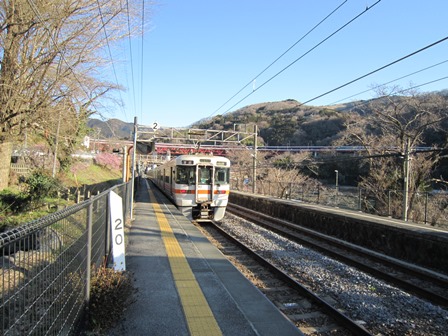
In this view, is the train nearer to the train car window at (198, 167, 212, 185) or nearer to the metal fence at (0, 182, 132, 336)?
the train car window at (198, 167, 212, 185)

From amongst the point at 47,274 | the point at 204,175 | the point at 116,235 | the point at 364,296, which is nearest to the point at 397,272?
the point at 364,296

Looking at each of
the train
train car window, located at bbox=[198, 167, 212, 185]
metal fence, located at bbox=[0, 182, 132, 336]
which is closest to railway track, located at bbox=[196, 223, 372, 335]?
metal fence, located at bbox=[0, 182, 132, 336]

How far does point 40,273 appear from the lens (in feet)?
9.04

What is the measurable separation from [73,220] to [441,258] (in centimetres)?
998

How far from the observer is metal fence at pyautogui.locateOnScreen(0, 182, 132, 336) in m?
2.32

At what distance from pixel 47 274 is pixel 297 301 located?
5200 mm

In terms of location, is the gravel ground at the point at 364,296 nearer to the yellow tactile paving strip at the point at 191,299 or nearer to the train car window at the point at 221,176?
the yellow tactile paving strip at the point at 191,299

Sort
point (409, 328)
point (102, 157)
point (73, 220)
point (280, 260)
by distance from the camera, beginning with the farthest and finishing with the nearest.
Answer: point (102, 157) < point (280, 260) < point (409, 328) < point (73, 220)

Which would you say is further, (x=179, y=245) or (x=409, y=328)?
(x=179, y=245)

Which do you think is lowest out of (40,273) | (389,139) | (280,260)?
(280,260)

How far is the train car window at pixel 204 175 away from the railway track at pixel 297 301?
665cm

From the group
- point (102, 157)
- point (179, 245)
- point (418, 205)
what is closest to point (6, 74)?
point (179, 245)

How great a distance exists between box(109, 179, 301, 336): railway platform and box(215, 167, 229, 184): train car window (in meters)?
8.42

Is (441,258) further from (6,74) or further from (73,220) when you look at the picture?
(6,74)
